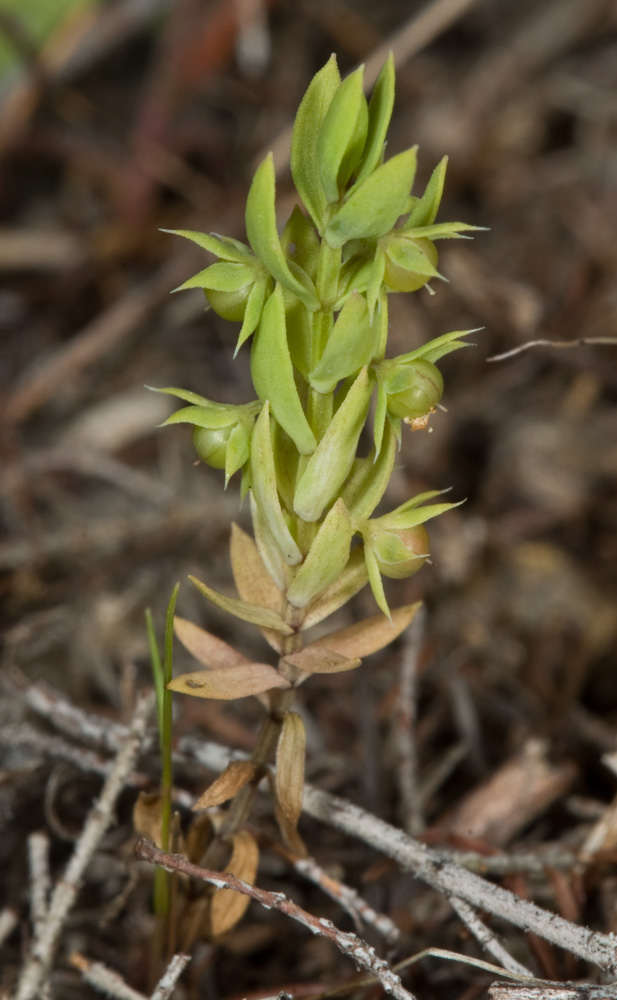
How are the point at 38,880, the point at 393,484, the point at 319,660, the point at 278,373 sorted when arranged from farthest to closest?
1. the point at 393,484
2. the point at 38,880
3. the point at 319,660
4. the point at 278,373

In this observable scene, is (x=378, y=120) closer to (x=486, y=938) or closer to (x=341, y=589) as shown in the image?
(x=341, y=589)

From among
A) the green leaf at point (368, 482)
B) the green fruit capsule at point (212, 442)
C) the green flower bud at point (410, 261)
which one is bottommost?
the green leaf at point (368, 482)

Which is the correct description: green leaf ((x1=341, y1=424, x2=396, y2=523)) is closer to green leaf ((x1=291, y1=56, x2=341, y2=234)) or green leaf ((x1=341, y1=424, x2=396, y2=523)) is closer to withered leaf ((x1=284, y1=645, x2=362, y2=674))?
withered leaf ((x1=284, y1=645, x2=362, y2=674))

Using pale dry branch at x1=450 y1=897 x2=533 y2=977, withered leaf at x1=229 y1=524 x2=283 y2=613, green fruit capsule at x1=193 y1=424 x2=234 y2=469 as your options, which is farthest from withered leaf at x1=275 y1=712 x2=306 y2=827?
green fruit capsule at x1=193 y1=424 x2=234 y2=469

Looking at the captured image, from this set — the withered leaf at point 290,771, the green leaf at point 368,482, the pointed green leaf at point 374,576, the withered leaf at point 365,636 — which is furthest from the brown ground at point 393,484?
the green leaf at point 368,482

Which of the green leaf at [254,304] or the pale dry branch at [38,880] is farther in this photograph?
the pale dry branch at [38,880]

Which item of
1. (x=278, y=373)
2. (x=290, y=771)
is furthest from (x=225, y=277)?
(x=290, y=771)

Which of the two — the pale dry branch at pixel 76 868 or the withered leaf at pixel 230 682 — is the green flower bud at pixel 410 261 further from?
the pale dry branch at pixel 76 868
